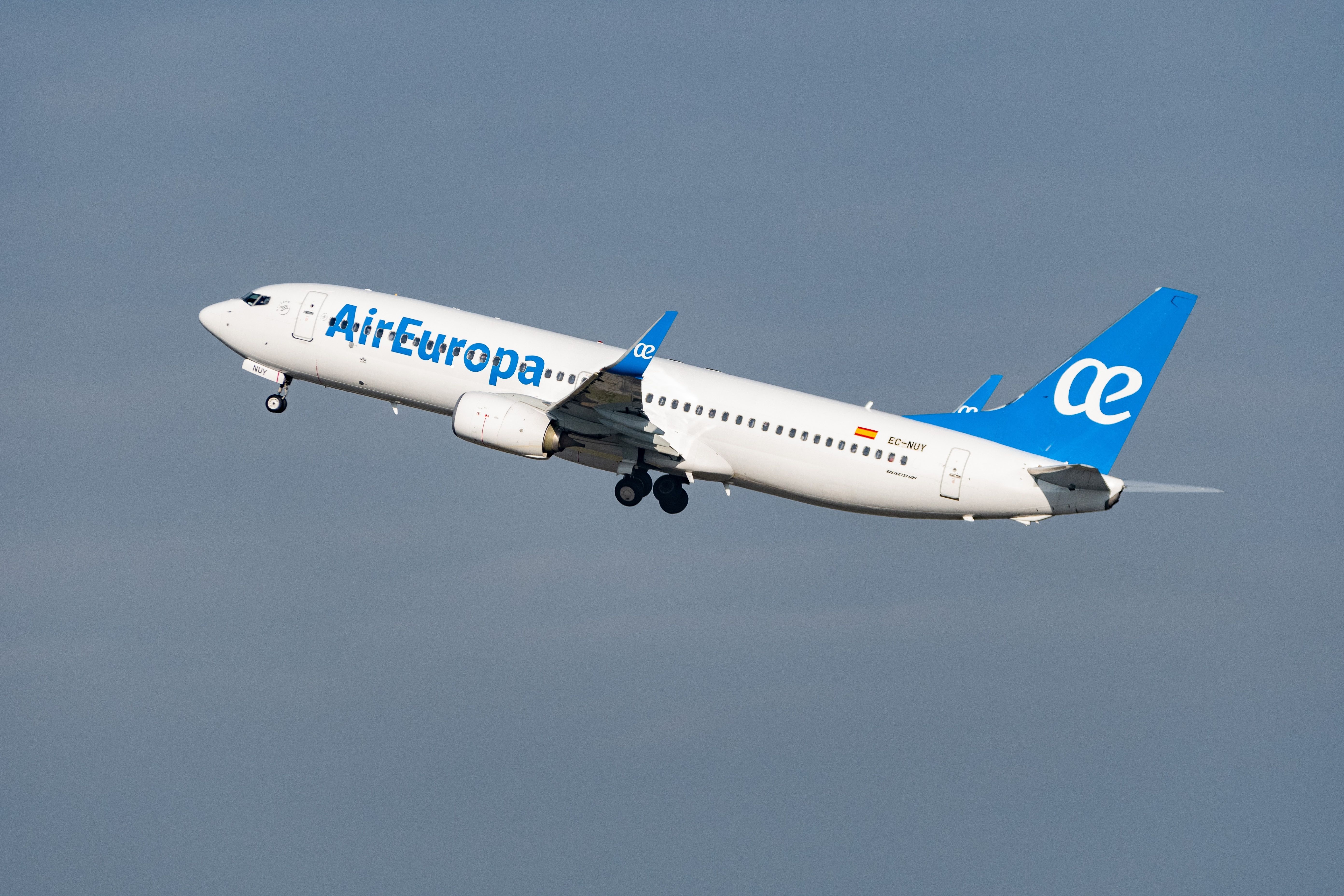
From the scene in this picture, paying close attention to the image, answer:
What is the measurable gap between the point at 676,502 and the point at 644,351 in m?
8.78

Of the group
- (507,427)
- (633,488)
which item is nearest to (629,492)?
(633,488)

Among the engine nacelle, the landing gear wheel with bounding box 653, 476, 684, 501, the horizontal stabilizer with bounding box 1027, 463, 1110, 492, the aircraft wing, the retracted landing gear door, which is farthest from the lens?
the retracted landing gear door

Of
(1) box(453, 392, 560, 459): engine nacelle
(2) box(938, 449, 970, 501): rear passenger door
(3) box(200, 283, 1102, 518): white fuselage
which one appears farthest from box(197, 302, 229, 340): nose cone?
(2) box(938, 449, 970, 501): rear passenger door

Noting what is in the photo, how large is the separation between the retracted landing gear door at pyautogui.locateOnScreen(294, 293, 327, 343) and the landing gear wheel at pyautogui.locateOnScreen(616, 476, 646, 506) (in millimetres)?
12986

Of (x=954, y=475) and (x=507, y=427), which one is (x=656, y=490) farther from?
(x=954, y=475)

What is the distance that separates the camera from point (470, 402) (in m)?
54.2

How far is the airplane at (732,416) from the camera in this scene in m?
51.3

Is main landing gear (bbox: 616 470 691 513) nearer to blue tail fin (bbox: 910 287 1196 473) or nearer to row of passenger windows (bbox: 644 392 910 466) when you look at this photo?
row of passenger windows (bbox: 644 392 910 466)

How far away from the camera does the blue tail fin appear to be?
51.3 metres

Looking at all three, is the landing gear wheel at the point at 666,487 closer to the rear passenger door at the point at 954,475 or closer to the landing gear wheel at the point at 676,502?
the landing gear wheel at the point at 676,502

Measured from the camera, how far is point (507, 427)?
53531mm

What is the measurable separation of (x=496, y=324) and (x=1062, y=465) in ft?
67.1

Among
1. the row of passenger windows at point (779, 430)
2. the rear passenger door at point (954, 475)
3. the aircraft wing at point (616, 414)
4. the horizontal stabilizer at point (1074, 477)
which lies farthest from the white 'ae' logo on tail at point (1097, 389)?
the aircraft wing at point (616, 414)

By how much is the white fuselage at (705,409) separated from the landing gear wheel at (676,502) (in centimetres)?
222
